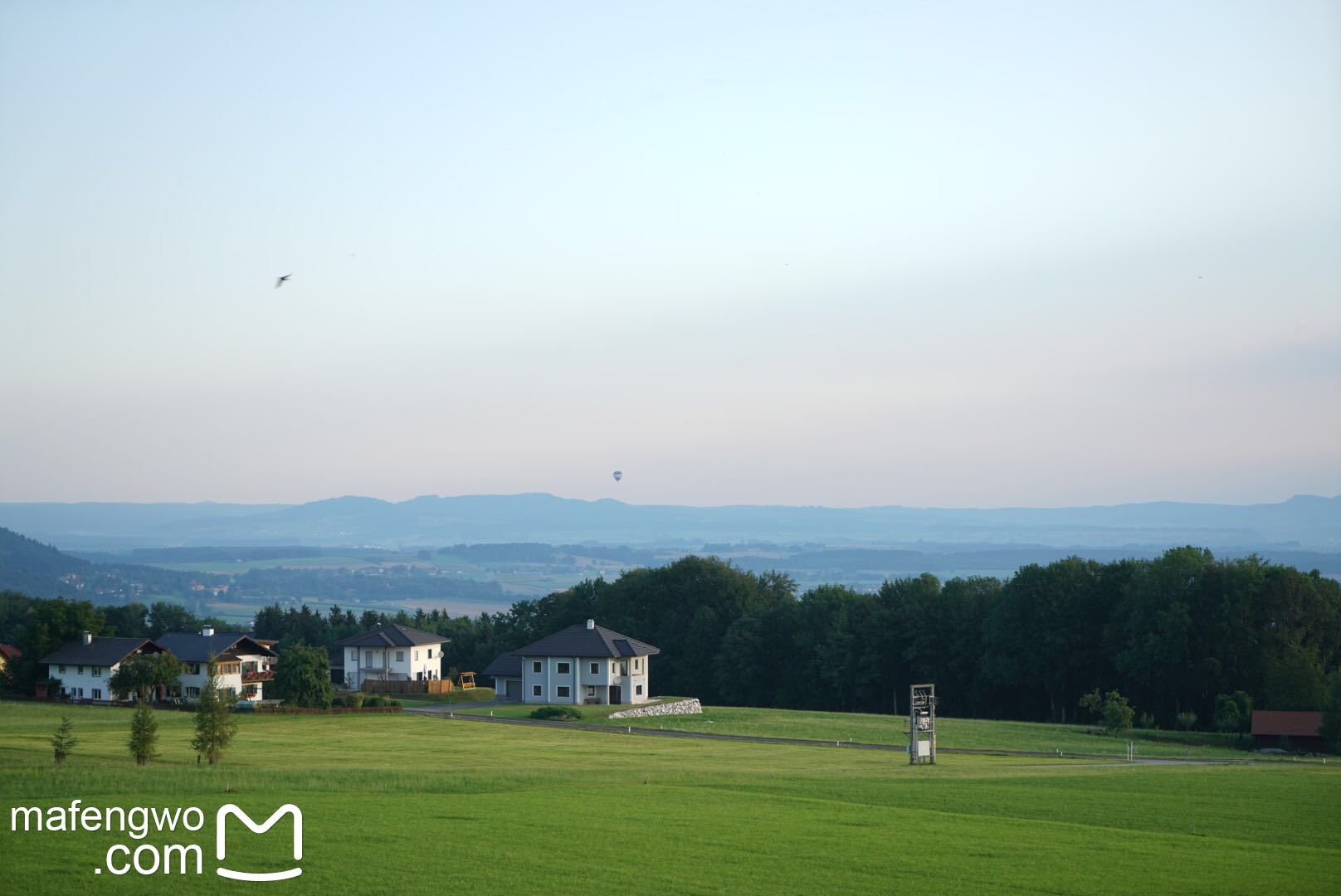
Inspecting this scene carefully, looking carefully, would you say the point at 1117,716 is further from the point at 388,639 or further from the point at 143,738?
the point at 143,738

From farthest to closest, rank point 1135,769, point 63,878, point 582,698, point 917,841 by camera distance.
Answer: point 582,698
point 1135,769
point 917,841
point 63,878

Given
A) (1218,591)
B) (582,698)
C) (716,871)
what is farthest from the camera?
(1218,591)

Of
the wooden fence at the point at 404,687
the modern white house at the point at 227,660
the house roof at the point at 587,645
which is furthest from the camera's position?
the wooden fence at the point at 404,687

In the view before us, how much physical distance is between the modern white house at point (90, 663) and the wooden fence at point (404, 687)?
14.2 metres

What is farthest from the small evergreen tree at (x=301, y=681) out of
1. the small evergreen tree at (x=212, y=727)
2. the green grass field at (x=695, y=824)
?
the small evergreen tree at (x=212, y=727)

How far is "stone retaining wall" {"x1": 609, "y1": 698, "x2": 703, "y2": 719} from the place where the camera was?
6694cm

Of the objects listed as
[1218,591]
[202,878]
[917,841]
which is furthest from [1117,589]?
[202,878]

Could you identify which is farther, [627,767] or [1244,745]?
[1244,745]

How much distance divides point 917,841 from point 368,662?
68422 mm

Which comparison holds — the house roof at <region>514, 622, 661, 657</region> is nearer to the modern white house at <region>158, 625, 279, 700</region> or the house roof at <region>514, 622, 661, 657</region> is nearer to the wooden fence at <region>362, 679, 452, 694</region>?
the wooden fence at <region>362, 679, 452, 694</region>

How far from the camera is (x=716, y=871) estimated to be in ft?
68.1

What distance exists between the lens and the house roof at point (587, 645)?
76.0 metres

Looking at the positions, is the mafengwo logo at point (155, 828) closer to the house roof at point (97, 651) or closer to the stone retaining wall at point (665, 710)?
the stone retaining wall at point (665, 710)

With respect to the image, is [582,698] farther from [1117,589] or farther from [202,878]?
[202,878]
